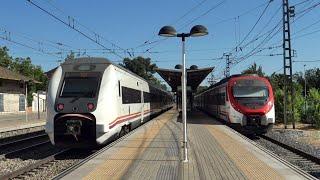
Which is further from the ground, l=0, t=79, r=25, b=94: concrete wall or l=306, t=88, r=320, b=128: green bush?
l=0, t=79, r=25, b=94: concrete wall

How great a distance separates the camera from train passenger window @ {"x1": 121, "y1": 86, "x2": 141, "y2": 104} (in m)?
19.5

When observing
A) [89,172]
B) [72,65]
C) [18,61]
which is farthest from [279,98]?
[18,61]

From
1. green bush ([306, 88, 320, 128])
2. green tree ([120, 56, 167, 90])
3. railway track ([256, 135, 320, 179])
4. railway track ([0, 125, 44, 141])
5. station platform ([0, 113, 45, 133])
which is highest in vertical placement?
green tree ([120, 56, 167, 90])

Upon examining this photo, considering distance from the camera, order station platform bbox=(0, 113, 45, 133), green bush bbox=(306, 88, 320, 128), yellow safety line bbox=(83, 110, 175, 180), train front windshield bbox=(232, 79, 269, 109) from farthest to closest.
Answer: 1. station platform bbox=(0, 113, 45, 133)
2. green bush bbox=(306, 88, 320, 128)
3. train front windshield bbox=(232, 79, 269, 109)
4. yellow safety line bbox=(83, 110, 175, 180)

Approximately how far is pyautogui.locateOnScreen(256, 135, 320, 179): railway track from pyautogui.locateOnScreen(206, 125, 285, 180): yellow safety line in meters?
1.67

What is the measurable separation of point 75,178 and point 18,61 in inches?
3047

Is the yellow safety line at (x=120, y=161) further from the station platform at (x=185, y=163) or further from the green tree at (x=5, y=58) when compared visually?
the green tree at (x=5, y=58)

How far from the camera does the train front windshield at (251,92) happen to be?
2436 cm

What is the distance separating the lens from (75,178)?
1003 cm

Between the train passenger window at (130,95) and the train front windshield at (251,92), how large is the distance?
476cm

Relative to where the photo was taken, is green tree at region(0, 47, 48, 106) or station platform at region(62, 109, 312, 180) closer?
station platform at region(62, 109, 312, 180)

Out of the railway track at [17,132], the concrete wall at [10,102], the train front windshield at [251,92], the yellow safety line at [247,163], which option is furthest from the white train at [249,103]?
the concrete wall at [10,102]

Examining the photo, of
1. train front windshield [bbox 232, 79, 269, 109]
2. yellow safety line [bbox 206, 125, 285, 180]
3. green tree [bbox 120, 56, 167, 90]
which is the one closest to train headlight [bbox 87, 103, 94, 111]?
yellow safety line [bbox 206, 125, 285, 180]

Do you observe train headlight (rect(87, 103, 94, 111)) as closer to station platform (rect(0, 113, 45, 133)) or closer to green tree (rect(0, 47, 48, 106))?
station platform (rect(0, 113, 45, 133))
